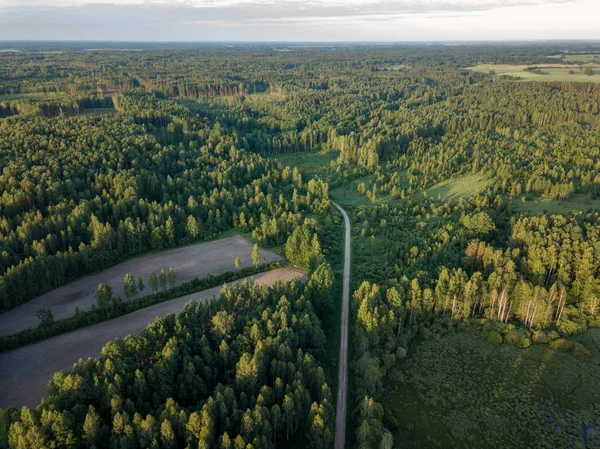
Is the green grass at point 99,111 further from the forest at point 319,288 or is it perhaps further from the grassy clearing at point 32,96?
the forest at point 319,288

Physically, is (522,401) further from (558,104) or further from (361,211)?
(558,104)

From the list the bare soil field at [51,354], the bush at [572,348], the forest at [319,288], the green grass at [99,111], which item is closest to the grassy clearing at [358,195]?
the forest at [319,288]

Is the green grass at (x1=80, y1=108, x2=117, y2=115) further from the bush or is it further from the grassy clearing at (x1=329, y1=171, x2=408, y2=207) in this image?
the bush

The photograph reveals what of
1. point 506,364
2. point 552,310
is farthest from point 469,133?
point 506,364

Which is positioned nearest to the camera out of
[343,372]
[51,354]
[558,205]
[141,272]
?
[343,372]

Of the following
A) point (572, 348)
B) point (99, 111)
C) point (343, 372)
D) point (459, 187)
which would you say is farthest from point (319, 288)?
point (99, 111)

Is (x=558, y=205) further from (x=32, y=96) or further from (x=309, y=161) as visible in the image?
(x=32, y=96)
